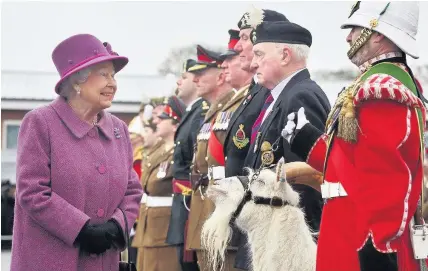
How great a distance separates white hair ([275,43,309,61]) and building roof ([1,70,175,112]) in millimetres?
20779

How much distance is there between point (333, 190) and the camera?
5016mm

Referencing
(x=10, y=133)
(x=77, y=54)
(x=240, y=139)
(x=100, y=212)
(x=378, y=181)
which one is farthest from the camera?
(x=10, y=133)

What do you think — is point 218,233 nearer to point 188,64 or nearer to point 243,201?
point 243,201

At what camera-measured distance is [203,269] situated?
8414 mm

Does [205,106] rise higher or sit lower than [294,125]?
lower

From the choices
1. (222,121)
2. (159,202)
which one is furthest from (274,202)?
(159,202)

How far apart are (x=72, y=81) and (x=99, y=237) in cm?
98

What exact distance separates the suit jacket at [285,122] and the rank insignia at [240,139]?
49 cm

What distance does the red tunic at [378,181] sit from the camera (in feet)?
15.7

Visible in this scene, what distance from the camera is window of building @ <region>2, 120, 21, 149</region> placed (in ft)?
90.3

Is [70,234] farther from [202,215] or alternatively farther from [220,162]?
[202,215]

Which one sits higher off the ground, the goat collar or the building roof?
the goat collar

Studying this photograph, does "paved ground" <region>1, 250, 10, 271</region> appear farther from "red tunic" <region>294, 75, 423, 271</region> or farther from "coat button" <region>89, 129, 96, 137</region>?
"red tunic" <region>294, 75, 423, 271</region>

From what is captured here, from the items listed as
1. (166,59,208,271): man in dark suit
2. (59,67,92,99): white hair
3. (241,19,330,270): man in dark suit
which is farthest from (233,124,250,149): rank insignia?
(166,59,208,271): man in dark suit
